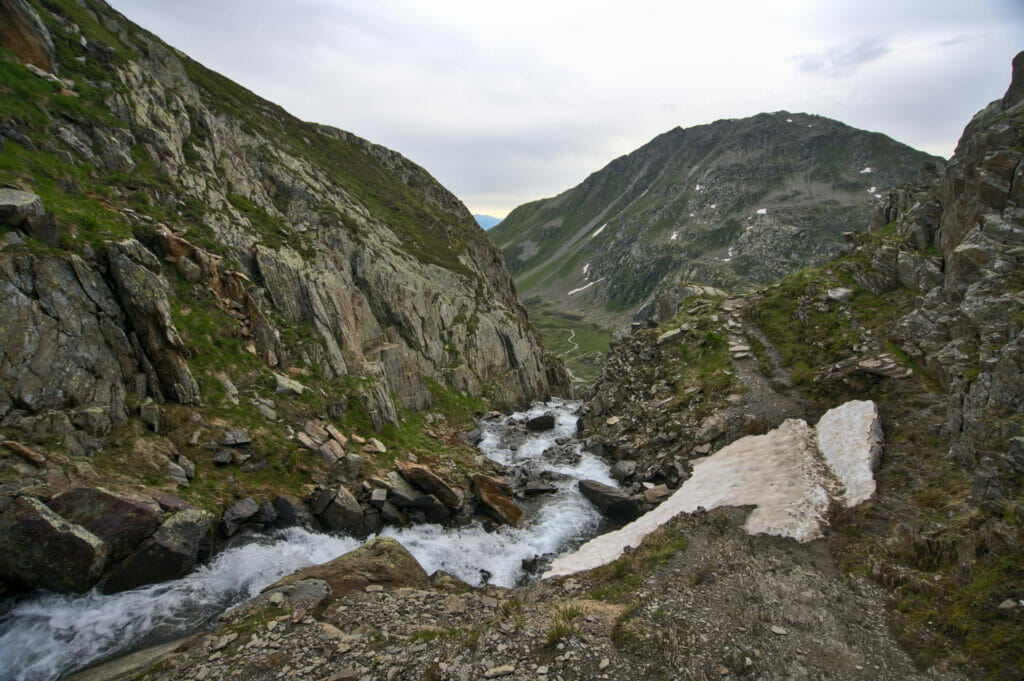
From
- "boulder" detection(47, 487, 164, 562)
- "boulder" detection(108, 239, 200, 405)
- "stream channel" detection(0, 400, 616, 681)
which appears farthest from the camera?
"boulder" detection(108, 239, 200, 405)

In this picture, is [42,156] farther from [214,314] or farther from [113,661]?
→ [113,661]

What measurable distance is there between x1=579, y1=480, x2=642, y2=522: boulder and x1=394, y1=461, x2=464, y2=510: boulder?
884cm

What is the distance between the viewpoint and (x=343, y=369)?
33.8 metres

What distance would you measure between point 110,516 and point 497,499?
18.3 metres

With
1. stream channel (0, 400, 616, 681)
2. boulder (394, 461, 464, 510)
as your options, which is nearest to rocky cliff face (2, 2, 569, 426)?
stream channel (0, 400, 616, 681)

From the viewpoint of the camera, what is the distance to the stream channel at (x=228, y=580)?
12.6m

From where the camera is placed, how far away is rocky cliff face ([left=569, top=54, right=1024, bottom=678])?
1227 cm

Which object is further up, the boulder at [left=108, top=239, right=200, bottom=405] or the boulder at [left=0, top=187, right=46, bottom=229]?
the boulder at [left=0, top=187, right=46, bottom=229]

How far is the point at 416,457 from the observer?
3017 centimetres

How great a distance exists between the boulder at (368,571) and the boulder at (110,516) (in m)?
5.22

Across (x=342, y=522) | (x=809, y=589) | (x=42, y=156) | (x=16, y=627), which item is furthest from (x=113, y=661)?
(x=42, y=156)

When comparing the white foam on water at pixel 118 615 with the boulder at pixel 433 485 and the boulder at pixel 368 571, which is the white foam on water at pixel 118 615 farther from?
the boulder at pixel 433 485

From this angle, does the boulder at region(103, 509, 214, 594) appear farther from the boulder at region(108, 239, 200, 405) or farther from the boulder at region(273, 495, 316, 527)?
the boulder at region(108, 239, 200, 405)

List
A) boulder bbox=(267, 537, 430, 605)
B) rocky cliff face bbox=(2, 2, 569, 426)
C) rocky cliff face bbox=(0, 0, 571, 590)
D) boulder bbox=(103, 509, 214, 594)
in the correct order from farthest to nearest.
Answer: rocky cliff face bbox=(2, 2, 569, 426), rocky cliff face bbox=(0, 0, 571, 590), boulder bbox=(267, 537, 430, 605), boulder bbox=(103, 509, 214, 594)
